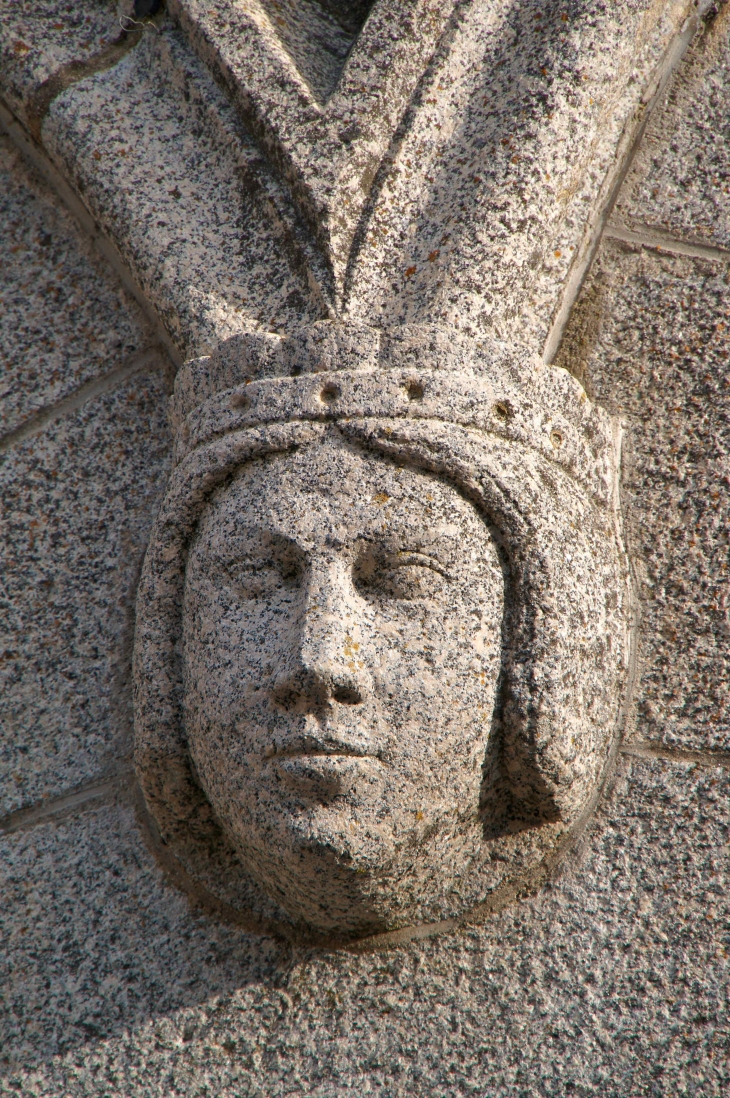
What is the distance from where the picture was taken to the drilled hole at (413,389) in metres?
1.54

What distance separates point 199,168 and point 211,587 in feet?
3.19

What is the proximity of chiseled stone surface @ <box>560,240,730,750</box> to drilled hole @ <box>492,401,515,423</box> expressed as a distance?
1.24 ft

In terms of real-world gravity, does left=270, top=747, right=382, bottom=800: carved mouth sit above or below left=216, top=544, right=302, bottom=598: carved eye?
below

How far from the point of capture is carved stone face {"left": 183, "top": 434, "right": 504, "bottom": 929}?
138cm

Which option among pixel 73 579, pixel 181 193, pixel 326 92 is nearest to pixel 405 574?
pixel 73 579

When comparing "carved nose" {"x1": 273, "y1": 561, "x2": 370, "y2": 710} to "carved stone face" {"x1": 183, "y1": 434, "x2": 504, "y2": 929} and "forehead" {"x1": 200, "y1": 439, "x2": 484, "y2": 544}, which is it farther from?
"forehead" {"x1": 200, "y1": 439, "x2": 484, "y2": 544}

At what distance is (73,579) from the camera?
1891 millimetres

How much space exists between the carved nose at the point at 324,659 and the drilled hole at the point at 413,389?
35 cm

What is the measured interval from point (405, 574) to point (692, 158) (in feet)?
4.02

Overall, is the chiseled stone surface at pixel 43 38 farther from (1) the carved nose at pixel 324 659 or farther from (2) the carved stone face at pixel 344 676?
(1) the carved nose at pixel 324 659

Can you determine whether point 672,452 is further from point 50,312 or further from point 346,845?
point 50,312

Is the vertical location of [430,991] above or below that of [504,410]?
below

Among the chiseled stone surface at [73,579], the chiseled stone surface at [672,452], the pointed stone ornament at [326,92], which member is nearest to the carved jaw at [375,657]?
the chiseled stone surface at [672,452]

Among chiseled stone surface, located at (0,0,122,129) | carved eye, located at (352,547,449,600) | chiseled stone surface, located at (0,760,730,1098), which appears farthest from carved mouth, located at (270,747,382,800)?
chiseled stone surface, located at (0,0,122,129)
